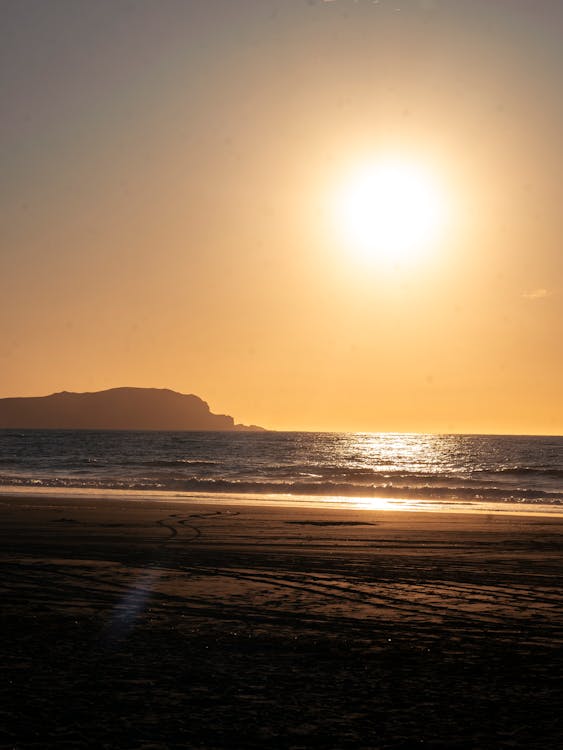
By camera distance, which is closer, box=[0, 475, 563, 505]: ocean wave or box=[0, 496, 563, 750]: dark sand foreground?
box=[0, 496, 563, 750]: dark sand foreground

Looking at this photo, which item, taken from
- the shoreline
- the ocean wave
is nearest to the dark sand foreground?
the shoreline

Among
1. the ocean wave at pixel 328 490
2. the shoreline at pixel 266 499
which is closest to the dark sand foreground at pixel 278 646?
the shoreline at pixel 266 499

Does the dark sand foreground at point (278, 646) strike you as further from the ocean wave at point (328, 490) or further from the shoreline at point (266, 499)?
the ocean wave at point (328, 490)

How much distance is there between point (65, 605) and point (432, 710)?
4.73 metres

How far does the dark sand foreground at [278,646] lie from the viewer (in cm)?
503

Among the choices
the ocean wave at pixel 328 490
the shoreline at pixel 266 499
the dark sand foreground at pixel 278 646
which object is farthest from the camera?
the ocean wave at pixel 328 490

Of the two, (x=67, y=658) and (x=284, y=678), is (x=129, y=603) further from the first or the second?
(x=284, y=678)

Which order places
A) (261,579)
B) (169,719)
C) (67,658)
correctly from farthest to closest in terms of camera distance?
(261,579)
(67,658)
(169,719)

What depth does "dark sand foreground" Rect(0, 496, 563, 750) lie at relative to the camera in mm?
5031

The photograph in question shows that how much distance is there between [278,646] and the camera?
7.19 m

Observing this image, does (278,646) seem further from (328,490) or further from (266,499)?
(328,490)

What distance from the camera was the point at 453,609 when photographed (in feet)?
29.7

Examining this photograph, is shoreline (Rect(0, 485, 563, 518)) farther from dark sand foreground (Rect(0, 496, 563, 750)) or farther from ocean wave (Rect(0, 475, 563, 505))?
dark sand foreground (Rect(0, 496, 563, 750))

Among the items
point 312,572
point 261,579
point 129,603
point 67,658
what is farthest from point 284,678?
point 312,572
